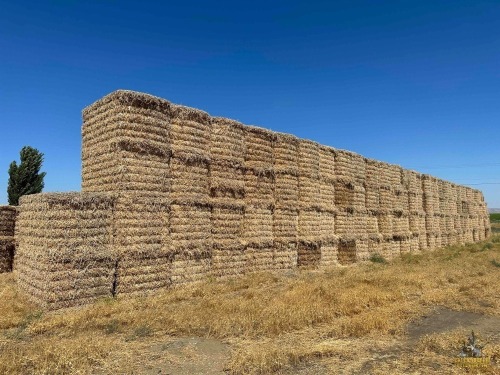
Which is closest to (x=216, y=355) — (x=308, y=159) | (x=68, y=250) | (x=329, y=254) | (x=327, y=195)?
(x=68, y=250)

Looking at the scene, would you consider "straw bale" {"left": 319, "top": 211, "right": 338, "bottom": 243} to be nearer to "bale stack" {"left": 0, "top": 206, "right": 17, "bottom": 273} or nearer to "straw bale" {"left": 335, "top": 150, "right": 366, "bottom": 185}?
"straw bale" {"left": 335, "top": 150, "right": 366, "bottom": 185}

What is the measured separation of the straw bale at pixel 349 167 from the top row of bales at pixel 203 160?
5 cm

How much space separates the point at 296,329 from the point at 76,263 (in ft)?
17.0

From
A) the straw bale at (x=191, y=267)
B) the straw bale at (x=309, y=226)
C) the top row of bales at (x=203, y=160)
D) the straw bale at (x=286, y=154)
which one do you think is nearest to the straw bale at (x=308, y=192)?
the top row of bales at (x=203, y=160)

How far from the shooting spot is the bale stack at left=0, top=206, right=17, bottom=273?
13023 mm

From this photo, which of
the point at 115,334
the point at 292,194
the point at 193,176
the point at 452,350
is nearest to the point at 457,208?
the point at 292,194

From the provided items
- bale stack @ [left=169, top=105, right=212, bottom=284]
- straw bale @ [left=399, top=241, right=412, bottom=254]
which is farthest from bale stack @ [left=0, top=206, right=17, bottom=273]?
straw bale @ [left=399, top=241, right=412, bottom=254]

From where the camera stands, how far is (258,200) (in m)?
14.9

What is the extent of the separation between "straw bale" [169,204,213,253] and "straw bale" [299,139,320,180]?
5.67m

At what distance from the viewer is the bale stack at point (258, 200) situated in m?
14.4

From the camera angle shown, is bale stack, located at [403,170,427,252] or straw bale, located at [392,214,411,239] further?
bale stack, located at [403,170,427,252]

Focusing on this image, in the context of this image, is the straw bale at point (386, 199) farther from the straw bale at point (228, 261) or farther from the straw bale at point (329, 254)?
the straw bale at point (228, 261)

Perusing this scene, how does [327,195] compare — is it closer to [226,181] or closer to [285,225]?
[285,225]

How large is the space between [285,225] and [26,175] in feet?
57.5
